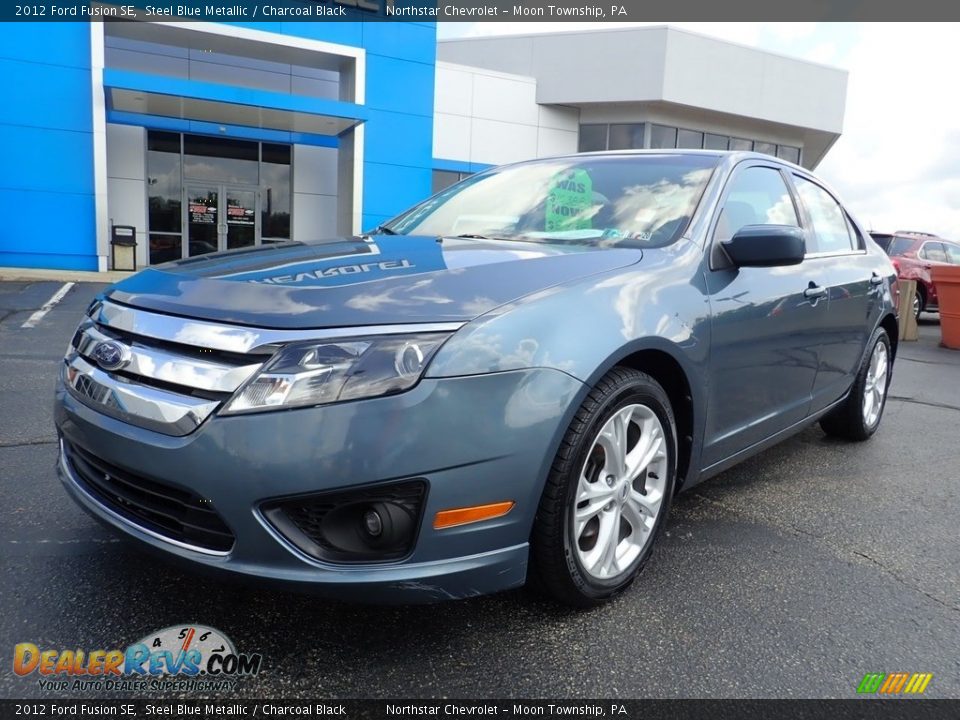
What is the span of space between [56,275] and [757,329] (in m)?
14.8

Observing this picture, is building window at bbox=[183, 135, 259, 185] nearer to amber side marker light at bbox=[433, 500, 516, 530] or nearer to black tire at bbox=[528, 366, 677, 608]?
black tire at bbox=[528, 366, 677, 608]

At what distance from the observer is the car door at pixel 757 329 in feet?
8.99

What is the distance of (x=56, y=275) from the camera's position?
14305 mm

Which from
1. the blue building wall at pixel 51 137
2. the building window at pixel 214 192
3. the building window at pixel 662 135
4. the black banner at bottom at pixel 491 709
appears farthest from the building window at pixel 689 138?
the black banner at bottom at pixel 491 709

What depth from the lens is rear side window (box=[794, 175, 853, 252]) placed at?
3.84 metres

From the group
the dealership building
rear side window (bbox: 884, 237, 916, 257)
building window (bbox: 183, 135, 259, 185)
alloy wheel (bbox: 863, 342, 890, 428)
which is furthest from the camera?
building window (bbox: 183, 135, 259, 185)

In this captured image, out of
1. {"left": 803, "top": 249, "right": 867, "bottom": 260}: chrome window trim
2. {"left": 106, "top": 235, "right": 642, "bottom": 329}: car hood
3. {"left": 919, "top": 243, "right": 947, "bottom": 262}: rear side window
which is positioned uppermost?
{"left": 106, "top": 235, "right": 642, "bottom": 329}: car hood

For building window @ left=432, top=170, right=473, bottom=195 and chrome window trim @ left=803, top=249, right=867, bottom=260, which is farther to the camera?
building window @ left=432, top=170, right=473, bottom=195

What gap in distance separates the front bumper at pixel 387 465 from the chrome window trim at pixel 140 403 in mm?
27

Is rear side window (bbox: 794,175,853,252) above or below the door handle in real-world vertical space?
above

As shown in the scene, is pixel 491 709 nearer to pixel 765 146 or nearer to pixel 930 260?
pixel 930 260

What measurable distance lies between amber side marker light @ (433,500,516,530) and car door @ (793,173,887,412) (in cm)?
229

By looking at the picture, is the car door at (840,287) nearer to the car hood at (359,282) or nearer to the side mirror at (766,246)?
the side mirror at (766,246)

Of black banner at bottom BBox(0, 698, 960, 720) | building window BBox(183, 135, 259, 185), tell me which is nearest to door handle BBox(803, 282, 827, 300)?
black banner at bottom BBox(0, 698, 960, 720)
